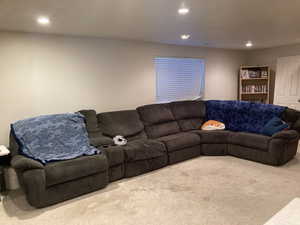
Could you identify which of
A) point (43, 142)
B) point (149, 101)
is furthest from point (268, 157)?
point (43, 142)

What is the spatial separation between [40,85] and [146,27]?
1.85 m

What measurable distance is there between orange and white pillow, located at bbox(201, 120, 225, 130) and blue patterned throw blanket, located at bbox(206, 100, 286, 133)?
164mm

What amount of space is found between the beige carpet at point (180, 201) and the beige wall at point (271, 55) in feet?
10.9

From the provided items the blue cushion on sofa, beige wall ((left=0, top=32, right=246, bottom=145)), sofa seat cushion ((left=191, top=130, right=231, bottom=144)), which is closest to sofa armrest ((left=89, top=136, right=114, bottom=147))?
beige wall ((left=0, top=32, right=246, bottom=145))

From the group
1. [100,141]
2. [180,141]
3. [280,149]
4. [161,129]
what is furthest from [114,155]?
[280,149]

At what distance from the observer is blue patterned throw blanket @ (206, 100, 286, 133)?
14.3 ft

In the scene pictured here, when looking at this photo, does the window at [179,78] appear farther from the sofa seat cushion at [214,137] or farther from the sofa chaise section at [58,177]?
the sofa chaise section at [58,177]

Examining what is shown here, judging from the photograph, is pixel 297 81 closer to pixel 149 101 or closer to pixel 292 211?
pixel 149 101

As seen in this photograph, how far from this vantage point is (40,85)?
3.55m

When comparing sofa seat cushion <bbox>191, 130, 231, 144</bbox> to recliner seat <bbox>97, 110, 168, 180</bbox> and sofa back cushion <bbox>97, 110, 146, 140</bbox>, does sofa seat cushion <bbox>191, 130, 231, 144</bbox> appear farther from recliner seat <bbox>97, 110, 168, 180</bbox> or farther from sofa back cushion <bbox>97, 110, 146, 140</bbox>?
sofa back cushion <bbox>97, 110, 146, 140</bbox>

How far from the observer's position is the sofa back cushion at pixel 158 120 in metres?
4.36

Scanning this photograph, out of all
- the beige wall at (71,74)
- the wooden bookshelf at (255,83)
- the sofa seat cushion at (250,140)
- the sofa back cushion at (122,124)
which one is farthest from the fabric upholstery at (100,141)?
the wooden bookshelf at (255,83)

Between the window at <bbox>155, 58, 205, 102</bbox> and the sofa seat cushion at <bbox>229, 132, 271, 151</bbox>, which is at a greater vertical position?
the window at <bbox>155, 58, 205, 102</bbox>

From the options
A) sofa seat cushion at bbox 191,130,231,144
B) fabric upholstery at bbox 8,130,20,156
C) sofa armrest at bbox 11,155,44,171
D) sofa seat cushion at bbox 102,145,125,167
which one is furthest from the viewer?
sofa seat cushion at bbox 191,130,231,144
